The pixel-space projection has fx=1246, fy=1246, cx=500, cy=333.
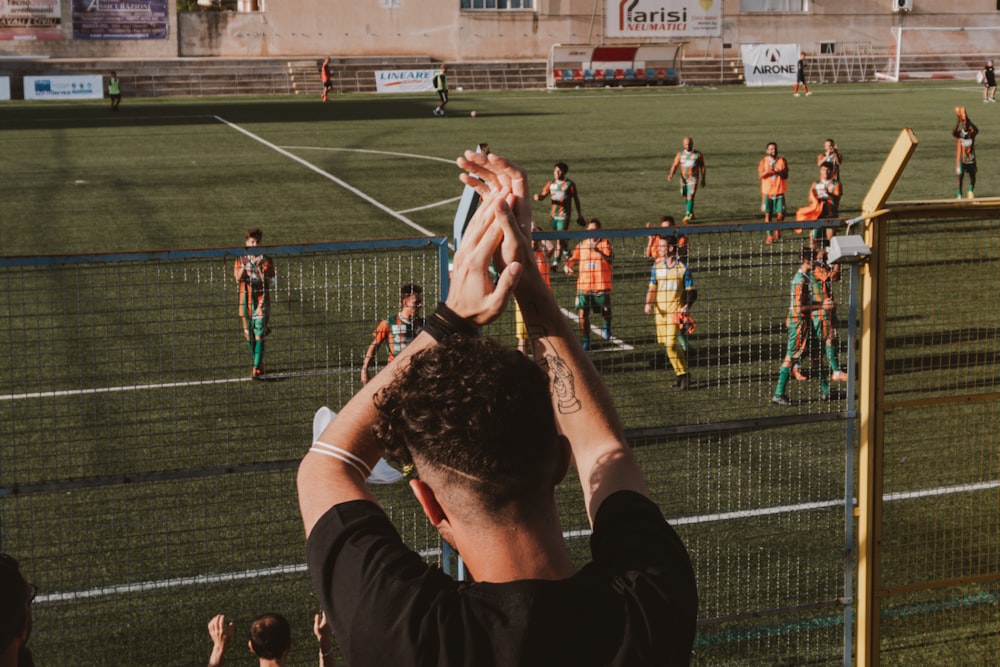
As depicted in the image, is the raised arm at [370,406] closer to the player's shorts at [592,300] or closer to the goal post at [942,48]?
the player's shorts at [592,300]

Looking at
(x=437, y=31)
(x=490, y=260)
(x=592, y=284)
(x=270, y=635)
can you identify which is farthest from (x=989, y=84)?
(x=490, y=260)

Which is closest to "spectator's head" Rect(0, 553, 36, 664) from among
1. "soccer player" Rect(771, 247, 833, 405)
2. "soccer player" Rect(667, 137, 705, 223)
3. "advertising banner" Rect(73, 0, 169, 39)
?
"soccer player" Rect(771, 247, 833, 405)

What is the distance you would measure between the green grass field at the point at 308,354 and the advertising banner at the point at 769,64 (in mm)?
17567

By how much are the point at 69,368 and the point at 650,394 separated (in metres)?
7.12

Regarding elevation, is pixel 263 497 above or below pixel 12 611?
below

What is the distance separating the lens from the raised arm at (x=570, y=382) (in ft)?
10.9

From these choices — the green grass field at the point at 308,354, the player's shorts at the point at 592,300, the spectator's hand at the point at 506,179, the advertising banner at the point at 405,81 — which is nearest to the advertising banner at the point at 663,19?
the advertising banner at the point at 405,81

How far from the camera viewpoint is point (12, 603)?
13.0 ft

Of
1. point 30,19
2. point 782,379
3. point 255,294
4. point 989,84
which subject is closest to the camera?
point 255,294

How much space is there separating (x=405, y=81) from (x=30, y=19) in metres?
18.5

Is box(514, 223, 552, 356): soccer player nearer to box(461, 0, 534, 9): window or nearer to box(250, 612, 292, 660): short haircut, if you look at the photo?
box(250, 612, 292, 660): short haircut

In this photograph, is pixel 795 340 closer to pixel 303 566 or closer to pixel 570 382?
pixel 303 566

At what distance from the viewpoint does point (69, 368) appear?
15320 mm

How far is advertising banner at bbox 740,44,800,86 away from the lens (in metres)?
66.8
